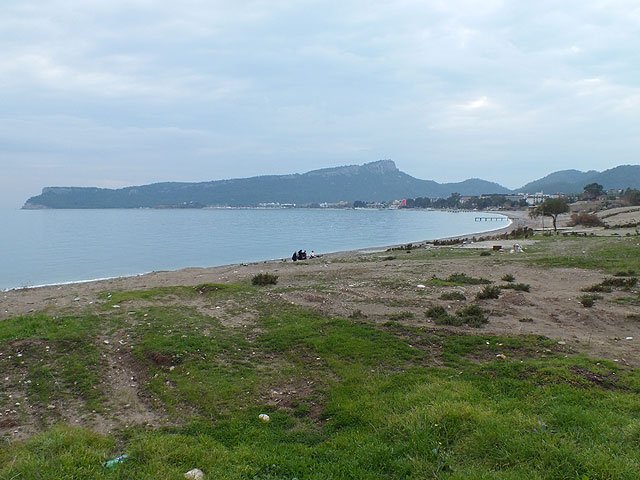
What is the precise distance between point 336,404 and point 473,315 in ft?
19.9

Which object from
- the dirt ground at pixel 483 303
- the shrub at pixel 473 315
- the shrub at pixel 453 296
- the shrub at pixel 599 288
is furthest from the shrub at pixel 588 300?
the shrub at pixel 453 296

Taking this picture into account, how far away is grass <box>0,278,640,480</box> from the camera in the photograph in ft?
18.3

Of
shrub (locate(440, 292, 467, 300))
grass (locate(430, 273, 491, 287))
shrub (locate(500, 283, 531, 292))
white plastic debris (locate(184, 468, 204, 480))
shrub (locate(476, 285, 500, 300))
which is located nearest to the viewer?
white plastic debris (locate(184, 468, 204, 480))

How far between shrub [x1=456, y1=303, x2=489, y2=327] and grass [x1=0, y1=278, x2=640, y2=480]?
0.07m

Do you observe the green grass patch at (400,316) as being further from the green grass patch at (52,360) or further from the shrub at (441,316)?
the green grass patch at (52,360)

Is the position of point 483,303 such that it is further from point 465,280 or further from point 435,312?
point 465,280

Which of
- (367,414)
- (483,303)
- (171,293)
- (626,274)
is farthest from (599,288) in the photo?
(171,293)

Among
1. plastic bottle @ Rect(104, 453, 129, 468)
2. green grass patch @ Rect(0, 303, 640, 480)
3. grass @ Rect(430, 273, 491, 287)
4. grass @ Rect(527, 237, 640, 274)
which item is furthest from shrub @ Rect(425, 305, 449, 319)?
grass @ Rect(527, 237, 640, 274)

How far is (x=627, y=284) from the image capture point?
1617 centimetres

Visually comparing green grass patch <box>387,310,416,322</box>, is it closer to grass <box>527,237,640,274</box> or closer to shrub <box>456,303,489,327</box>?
shrub <box>456,303,489,327</box>

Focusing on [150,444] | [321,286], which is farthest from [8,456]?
[321,286]

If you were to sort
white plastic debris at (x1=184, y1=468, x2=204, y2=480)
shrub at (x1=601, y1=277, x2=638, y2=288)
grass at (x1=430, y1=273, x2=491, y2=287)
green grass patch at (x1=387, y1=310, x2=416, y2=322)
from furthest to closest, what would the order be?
grass at (x1=430, y1=273, x2=491, y2=287)
shrub at (x1=601, y1=277, x2=638, y2=288)
green grass patch at (x1=387, y1=310, x2=416, y2=322)
white plastic debris at (x1=184, y1=468, x2=204, y2=480)

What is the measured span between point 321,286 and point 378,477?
13.2m

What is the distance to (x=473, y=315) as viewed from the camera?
40.6 feet
